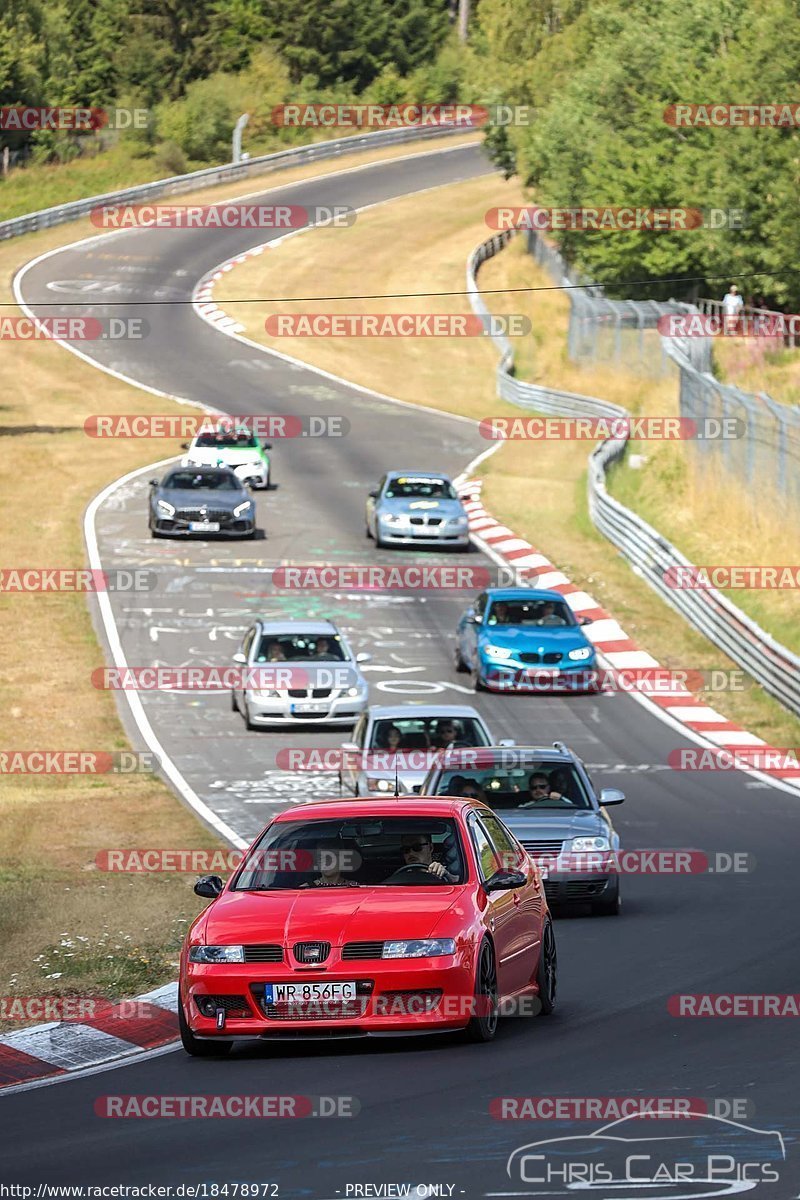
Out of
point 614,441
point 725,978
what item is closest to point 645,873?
point 725,978

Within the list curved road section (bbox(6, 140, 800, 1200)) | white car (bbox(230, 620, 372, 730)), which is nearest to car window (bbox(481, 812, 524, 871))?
curved road section (bbox(6, 140, 800, 1200))

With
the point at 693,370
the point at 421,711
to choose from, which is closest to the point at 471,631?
the point at 421,711

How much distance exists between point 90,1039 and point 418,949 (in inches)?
78.6

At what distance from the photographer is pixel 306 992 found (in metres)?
10.3

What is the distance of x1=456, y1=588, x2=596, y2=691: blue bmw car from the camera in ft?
98.8

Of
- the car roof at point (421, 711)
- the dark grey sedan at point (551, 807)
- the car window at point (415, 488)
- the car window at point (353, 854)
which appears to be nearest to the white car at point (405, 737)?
the car roof at point (421, 711)

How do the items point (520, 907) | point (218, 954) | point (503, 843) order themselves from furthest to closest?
point (503, 843), point (520, 907), point (218, 954)

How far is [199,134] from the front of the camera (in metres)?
93.2

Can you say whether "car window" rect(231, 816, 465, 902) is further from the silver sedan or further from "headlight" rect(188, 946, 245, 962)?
the silver sedan

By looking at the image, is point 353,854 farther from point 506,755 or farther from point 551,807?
point 506,755

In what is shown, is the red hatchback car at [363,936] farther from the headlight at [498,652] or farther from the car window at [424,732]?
the headlight at [498,652]

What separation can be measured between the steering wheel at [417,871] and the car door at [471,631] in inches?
756

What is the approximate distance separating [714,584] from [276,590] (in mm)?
7589

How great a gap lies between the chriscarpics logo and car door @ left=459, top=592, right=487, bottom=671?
72.8ft
